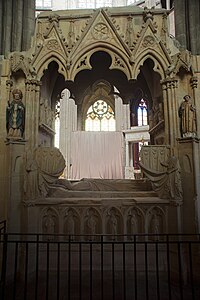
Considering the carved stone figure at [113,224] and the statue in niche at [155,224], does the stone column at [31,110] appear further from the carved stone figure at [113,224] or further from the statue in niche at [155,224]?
the statue in niche at [155,224]

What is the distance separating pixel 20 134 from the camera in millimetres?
5914

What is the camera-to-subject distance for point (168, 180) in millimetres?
5754

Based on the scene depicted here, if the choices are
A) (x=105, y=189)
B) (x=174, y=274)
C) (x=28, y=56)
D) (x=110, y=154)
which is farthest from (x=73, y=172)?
(x=174, y=274)

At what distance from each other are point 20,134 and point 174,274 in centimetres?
427

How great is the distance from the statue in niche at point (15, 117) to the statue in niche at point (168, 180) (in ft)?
9.21

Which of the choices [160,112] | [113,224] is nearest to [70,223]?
[113,224]

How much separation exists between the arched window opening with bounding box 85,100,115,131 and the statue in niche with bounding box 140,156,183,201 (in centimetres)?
1476

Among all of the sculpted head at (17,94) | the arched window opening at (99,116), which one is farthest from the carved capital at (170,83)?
the arched window opening at (99,116)

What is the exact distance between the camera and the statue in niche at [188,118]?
5816mm

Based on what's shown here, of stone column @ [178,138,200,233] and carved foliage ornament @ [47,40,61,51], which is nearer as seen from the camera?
stone column @ [178,138,200,233]

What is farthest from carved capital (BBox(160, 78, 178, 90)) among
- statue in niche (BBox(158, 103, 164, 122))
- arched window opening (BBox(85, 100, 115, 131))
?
arched window opening (BBox(85, 100, 115, 131))

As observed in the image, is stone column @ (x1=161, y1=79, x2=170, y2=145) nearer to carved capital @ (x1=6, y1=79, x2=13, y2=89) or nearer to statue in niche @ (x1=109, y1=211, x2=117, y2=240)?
statue in niche @ (x1=109, y1=211, x2=117, y2=240)

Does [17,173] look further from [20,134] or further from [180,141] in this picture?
[180,141]

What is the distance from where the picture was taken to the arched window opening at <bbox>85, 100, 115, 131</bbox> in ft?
67.2
